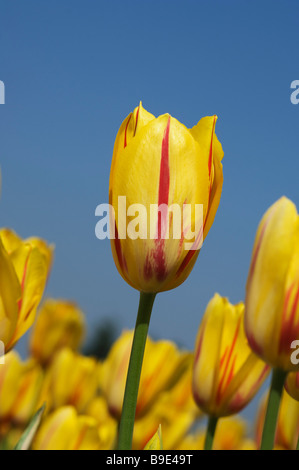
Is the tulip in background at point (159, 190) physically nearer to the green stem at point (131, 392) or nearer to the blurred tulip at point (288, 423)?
the green stem at point (131, 392)

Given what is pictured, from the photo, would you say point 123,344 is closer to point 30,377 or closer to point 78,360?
point 78,360

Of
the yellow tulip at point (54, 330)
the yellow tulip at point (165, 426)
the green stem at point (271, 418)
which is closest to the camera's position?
the green stem at point (271, 418)

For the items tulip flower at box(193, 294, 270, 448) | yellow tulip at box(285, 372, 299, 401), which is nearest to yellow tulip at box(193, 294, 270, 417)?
tulip flower at box(193, 294, 270, 448)

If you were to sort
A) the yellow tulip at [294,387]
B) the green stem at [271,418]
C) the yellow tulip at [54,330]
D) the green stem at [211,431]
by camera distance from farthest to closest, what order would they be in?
1. the yellow tulip at [54,330]
2. the green stem at [211,431]
3. the yellow tulip at [294,387]
4. the green stem at [271,418]

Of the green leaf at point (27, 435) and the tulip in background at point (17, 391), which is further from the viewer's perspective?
the tulip in background at point (17, 391)

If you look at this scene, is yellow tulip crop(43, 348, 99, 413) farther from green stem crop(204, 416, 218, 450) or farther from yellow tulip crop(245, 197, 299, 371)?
yellow tulip crop(245, 197, 299, 371)

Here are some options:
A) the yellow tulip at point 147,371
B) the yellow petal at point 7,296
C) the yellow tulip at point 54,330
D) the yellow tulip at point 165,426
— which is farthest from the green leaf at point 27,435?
the yellow tulip at point 54,330

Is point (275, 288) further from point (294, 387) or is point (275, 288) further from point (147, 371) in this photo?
point (147, 371)

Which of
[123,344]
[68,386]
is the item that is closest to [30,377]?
[68,386]
